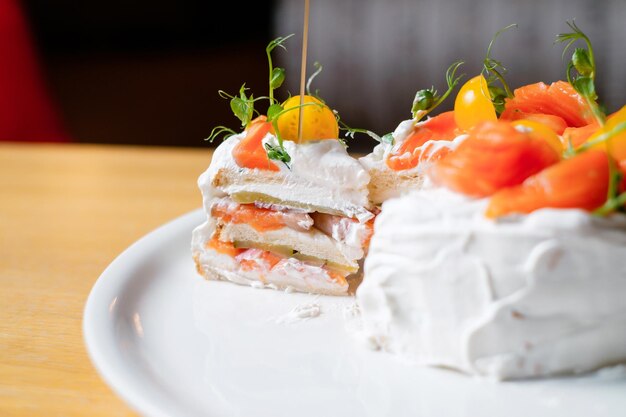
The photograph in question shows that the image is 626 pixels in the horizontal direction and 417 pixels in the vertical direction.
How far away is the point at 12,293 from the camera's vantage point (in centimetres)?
217

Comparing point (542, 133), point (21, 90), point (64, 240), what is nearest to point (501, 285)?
point (542, 133)

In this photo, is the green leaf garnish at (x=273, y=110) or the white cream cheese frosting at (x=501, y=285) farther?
the green leaf garnish at (x=273, y=110)

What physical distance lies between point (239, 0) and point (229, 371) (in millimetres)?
4839

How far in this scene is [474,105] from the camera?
203 centimetres

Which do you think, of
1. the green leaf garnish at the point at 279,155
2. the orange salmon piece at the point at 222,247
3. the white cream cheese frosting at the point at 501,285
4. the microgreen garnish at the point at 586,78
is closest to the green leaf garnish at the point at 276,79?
the green leaf garnish at the point at 279,155

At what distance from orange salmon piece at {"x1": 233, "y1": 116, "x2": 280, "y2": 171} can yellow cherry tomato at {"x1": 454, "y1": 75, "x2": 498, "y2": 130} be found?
49cm

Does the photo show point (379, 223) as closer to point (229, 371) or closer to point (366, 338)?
point (366, 338)

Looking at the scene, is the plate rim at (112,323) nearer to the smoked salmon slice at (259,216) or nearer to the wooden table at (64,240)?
the wooden table at (64,240)

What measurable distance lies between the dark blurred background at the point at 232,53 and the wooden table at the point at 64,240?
185 centimetres

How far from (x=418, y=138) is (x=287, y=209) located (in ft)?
1.29

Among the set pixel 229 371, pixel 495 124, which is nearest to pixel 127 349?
pixel 229 371

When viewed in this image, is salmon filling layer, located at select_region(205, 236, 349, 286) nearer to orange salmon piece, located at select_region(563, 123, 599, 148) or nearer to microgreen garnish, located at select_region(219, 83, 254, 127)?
microgreen garnish, located at select_region(219, 83, 254, 127)

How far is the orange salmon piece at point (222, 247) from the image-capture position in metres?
2.19

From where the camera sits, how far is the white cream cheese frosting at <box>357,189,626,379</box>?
150cm
